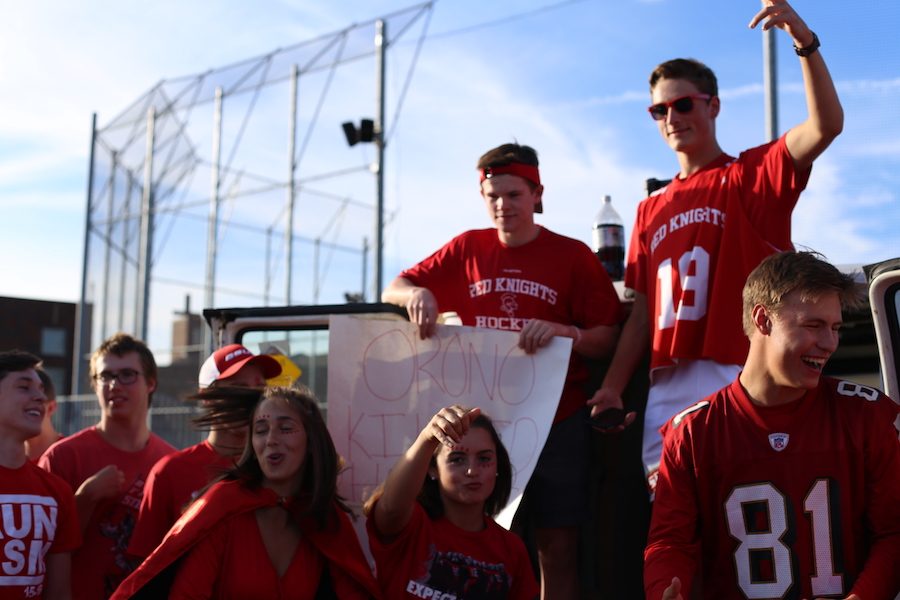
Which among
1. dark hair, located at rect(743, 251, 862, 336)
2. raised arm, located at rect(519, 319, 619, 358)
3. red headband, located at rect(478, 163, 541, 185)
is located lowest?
raised arm, located at rect(519, 319, 619, 358)

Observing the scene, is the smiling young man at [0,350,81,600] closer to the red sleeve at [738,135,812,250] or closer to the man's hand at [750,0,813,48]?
the red sleeve at [738,135,812,250]

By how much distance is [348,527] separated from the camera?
363 cm

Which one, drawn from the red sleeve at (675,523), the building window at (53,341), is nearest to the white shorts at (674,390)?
the red sleeve at (675,523)

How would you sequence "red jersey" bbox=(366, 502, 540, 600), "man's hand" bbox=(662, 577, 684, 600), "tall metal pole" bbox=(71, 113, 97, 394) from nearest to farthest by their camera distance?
"man's hand" bbox=(662, 577, 684, 600) → "red jersey" bbox=(366, 502, 540, 600) → "tall metal pole" bbox=(71, 113, 97, 394)

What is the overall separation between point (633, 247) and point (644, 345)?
0.39m

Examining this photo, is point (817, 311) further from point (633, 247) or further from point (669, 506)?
point (633, 247)

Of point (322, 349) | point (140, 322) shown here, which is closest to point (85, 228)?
point (140, 322)

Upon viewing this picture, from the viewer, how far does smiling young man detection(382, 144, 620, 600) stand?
13.0 ft

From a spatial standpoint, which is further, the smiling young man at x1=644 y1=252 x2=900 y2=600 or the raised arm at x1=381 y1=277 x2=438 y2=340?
the raised arm at x1=381 y1=277 x2=438 y2=340

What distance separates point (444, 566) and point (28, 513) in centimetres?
157

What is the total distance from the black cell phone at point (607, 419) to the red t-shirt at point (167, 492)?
53.0 inches

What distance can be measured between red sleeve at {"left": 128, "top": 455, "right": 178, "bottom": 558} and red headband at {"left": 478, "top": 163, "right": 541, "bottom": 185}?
5.47 feet

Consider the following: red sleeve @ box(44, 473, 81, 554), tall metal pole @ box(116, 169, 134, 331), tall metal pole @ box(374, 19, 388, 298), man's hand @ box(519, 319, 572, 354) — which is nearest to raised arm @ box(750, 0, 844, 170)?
man's hand @ box(519, 319, 572, 354)

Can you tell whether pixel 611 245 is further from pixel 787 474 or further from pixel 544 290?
pixel 787 474
